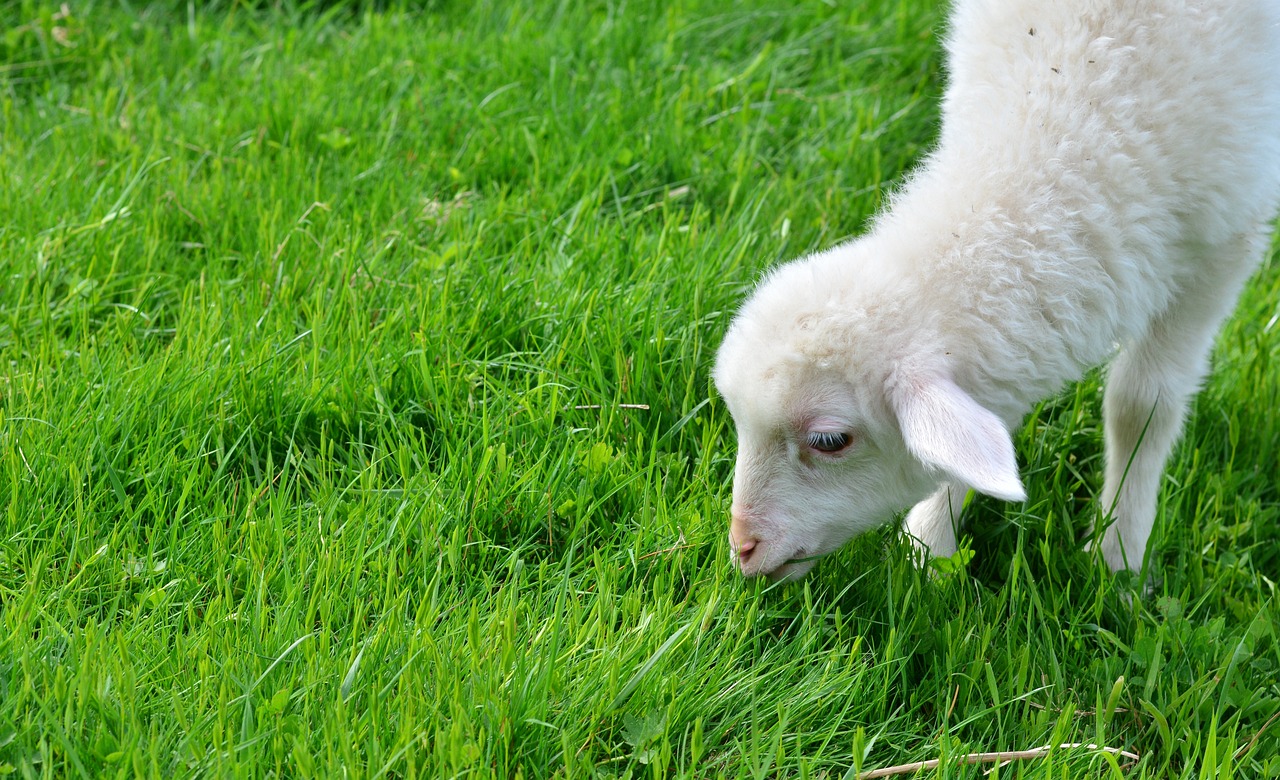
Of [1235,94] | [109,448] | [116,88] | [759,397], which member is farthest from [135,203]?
[1235,94]

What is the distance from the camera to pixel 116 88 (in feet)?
16.5

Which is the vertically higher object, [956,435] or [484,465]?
[956,435]

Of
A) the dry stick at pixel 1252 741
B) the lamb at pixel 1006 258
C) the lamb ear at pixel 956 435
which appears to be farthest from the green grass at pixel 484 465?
the lamb ear at pixel 956 435

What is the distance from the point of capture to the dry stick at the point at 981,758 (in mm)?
2713

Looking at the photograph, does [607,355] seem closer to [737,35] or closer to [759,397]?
[759,397]

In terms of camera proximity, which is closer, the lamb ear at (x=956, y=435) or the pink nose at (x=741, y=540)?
the lamb ear at (x=956, y=435)

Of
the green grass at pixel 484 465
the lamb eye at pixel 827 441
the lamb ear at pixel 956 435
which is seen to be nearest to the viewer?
the lamb ear at pixel 956 435

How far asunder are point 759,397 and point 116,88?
3.33m

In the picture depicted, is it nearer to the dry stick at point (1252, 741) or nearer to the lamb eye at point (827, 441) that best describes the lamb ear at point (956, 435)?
the lamb eye at point (827, 441)

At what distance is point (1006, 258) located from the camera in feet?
9.77

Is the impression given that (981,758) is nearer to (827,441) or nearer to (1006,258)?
(827,441)

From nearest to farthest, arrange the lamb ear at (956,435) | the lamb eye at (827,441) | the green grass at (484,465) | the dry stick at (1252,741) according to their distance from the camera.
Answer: the lamb ear at (956,435) < the green grass at (484,465) < the dry stick at (1252,741) < the lamb eye at (827,441)

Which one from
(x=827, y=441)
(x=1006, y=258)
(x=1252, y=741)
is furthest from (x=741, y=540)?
(x=1252, y=741)

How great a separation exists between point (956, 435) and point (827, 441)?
453 mm
